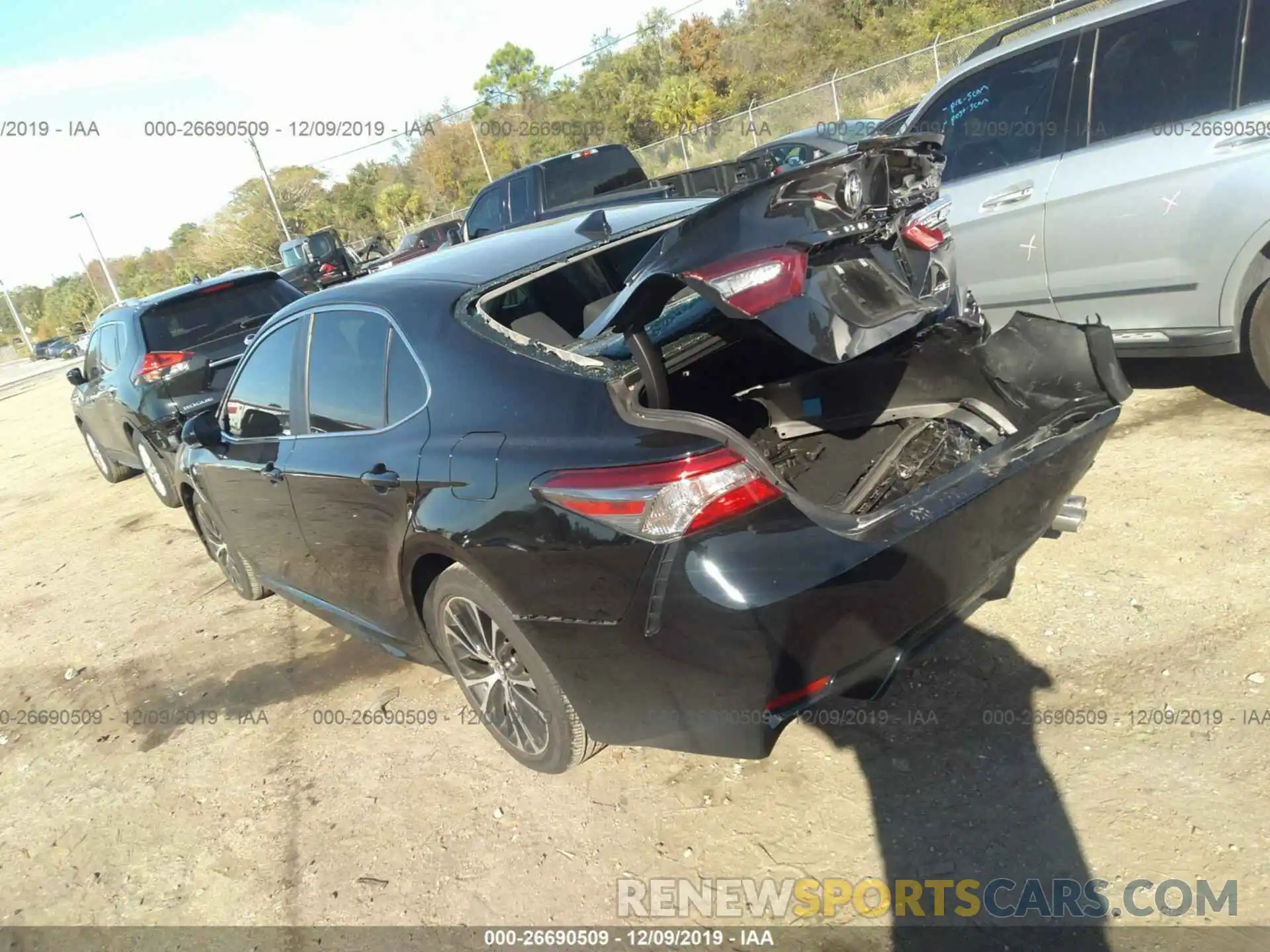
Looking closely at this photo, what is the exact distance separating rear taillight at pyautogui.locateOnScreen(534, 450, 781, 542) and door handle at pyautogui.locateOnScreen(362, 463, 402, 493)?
102 cm

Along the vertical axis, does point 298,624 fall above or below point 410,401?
below

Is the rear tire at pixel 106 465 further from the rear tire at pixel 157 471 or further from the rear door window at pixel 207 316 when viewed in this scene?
the rear door window at pixel 207 316

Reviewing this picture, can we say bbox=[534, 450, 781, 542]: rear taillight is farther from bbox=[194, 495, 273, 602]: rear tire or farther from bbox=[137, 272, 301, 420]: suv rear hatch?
bbox=[137, 272, 301, 420]: suv rear hatch

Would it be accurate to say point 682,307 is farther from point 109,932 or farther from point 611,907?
point 109,932

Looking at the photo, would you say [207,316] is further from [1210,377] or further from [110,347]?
[1210,377]

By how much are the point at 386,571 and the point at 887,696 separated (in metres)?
1.84

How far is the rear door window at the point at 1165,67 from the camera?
3.94 meters

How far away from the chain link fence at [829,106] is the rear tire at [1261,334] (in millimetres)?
17882

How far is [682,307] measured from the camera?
2.99m

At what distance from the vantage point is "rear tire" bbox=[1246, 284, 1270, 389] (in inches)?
154

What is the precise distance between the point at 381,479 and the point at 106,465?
26.8 ft

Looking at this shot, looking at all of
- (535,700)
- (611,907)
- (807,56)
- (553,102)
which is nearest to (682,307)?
(535,700)

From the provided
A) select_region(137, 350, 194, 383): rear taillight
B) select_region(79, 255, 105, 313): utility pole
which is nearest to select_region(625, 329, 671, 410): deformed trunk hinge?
select_region(137, 350, 194, 383): rear taillight

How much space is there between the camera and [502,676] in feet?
10.1
